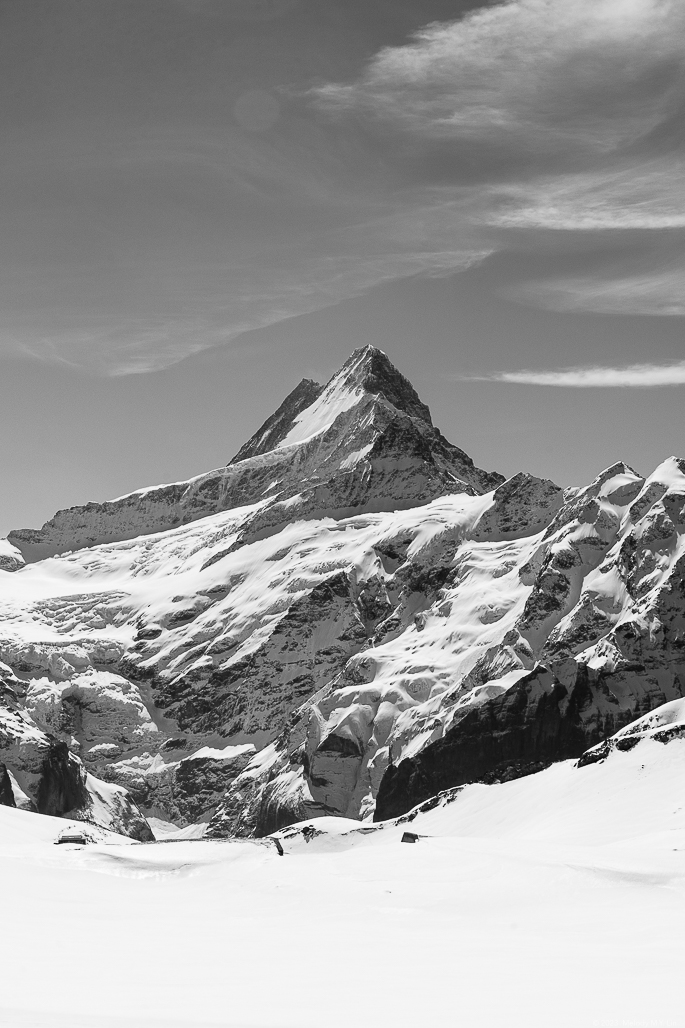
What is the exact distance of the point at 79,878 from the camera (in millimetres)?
67062

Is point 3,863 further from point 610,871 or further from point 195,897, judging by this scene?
point 610,871

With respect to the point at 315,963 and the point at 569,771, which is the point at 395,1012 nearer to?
the point at 315,963

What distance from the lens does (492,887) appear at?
6744 centimetres

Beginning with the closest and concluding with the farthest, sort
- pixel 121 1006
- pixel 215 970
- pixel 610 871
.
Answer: pixel 121 1006 → pixel 215 970 → pixel 610 871

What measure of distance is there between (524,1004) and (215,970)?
10414 millimetres

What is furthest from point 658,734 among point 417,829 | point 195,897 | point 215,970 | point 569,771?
point 215,970

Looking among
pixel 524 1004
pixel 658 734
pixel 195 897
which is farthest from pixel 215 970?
pixel 658 734

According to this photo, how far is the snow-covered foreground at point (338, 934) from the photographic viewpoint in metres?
36.2

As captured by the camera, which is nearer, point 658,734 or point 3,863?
point 3,863

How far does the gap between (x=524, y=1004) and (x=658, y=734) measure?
108m

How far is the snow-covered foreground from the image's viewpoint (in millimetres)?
36188

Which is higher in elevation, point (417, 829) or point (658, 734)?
point (658, 734)

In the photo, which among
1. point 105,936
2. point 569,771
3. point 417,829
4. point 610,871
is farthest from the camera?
point 417,829

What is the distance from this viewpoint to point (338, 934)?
169 ft
